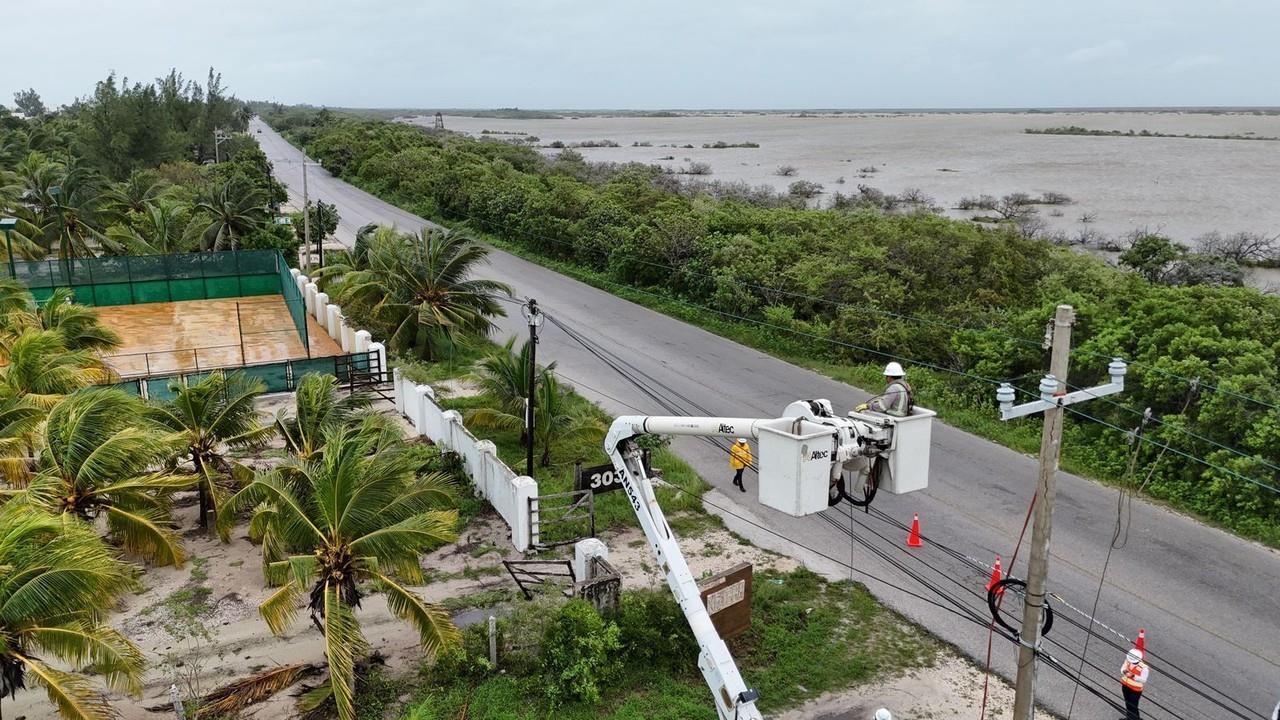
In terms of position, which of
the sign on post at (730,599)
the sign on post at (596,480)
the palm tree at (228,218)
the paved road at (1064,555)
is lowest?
the paved road at (1064,555)

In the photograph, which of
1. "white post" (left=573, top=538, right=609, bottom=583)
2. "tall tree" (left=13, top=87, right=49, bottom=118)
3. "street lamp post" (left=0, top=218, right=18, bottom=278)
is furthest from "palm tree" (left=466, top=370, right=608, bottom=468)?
"tall tree" (left=13, top=87, right=49, bottom=118)

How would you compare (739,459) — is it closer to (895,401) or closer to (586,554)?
(586,554)

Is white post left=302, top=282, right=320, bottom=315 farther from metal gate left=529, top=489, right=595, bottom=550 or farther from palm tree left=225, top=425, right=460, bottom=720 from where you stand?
palm tree left=225, top=425, right=460, bottom=720

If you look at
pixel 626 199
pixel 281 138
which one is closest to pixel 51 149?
pixel 626 199

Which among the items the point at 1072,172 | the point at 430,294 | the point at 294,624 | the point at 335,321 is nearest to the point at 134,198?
the point at 335,321

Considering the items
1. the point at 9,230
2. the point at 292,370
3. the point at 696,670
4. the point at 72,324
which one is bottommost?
the point at 696,670

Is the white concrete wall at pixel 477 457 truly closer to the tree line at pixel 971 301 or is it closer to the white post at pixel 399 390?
the white post at pixel 399 390

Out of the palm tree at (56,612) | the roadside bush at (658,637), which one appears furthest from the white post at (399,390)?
the palm tree at (56,612)

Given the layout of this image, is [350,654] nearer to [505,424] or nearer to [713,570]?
[713,570]
